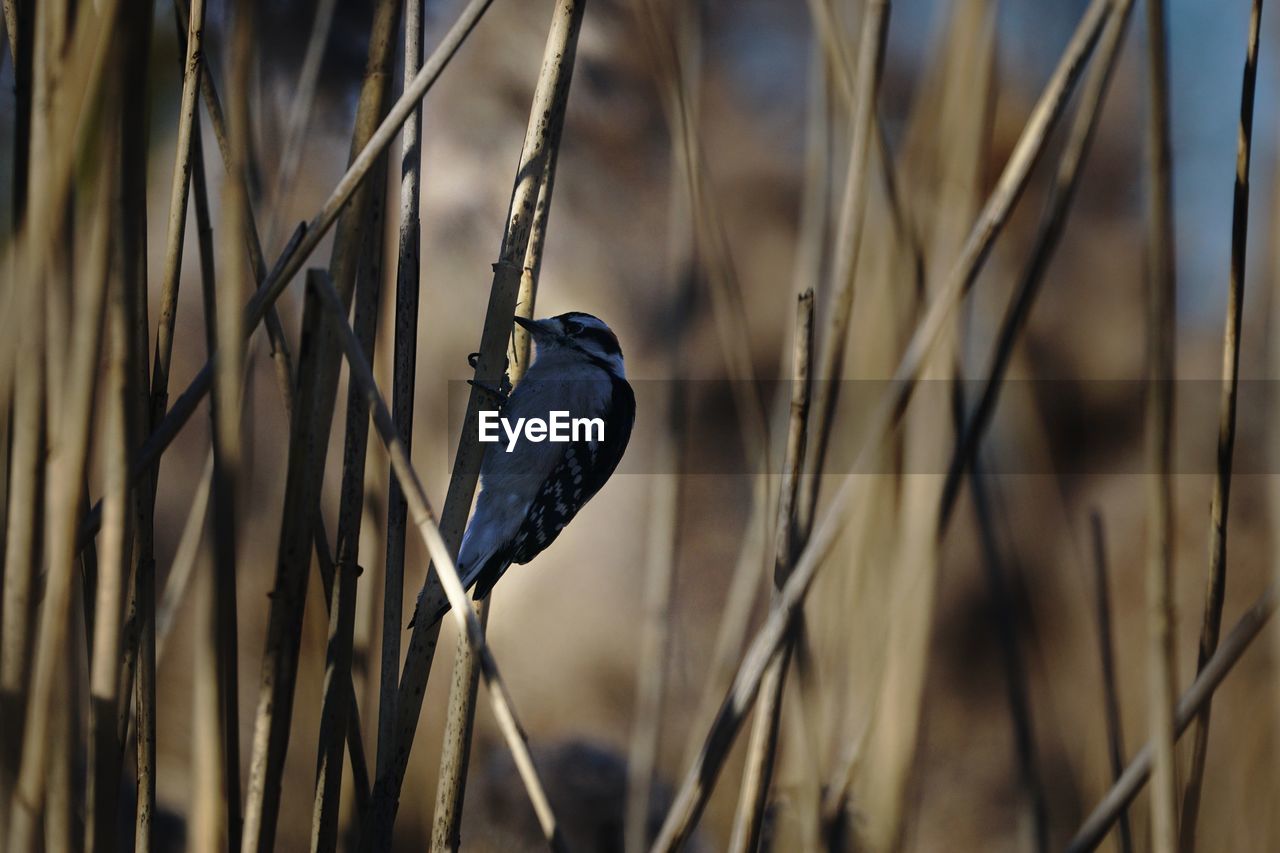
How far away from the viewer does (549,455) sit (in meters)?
1.21

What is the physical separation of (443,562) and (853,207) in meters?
0.37

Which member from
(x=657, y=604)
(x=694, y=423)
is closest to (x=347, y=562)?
(x=657, y=604)

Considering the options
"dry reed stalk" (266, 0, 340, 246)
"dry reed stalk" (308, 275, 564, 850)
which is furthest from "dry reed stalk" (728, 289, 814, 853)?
"dry reed stalk" (266, 0, 340, 246)

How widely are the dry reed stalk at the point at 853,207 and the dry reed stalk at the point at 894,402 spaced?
0.04m

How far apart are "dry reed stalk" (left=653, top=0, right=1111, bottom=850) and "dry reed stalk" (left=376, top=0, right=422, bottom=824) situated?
0.32 m

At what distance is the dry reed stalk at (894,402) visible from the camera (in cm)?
55

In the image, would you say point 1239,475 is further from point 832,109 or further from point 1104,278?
point 832,109

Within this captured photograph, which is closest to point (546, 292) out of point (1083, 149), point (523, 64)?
point (523, 64)

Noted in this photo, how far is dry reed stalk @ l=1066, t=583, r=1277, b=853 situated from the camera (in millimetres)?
573

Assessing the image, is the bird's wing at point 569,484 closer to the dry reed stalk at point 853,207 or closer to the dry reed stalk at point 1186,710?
the dry reed stalk at point 853,207

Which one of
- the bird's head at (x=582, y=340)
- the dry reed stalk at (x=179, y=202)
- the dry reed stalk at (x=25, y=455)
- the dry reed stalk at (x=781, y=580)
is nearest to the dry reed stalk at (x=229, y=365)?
the dry reed stalk at (x=25, y=455)

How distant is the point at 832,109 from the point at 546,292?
105 centimetres

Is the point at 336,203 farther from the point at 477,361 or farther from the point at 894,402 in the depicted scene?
the point at 894,402

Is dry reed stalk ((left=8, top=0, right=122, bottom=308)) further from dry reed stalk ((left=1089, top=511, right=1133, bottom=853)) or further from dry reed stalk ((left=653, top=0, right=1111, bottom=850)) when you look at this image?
dry reed stalk ((left=1089, top=511, right=1133, bottom=853))
